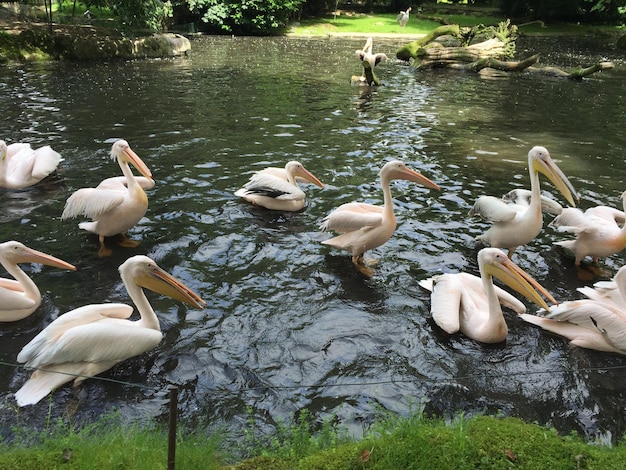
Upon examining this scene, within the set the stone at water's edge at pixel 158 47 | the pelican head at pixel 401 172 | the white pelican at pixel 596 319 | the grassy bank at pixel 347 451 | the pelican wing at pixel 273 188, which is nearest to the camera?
the grassy bank at pixel 347 451

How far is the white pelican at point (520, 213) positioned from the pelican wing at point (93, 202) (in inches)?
147

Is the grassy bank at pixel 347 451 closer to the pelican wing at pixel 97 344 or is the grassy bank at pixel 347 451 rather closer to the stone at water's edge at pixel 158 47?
the pelican wing at pixel 97 344

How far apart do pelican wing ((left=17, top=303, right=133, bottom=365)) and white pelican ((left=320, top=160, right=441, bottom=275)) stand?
7.36 feet

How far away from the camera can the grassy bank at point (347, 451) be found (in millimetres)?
2443

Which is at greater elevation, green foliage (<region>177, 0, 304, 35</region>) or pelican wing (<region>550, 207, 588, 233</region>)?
green foliage (<region>177, 0, 304, 35</region>)

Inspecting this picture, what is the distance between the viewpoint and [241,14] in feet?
87.1

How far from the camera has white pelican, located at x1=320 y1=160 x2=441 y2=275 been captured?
5.08 meters

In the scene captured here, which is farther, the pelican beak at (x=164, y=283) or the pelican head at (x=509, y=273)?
the pelican head at (x=509, y=273)

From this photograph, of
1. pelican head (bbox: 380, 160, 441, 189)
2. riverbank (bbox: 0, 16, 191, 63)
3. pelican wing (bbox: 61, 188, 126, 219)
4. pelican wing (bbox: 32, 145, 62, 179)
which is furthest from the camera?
riverbank (bbox: 0, 16, 191, 63)

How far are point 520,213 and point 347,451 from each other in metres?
3.49

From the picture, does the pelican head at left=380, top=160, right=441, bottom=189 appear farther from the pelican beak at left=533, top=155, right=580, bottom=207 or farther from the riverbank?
the riverbank

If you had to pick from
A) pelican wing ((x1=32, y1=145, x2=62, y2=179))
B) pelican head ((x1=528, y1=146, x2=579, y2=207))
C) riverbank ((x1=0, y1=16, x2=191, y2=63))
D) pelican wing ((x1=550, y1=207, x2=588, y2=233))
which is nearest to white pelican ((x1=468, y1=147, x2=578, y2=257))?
pelican head ((x1=528, y1=146, x2=579, y2=207))

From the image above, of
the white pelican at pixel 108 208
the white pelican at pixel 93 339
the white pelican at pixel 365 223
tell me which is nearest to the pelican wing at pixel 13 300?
the white pelican at pixel 93 339

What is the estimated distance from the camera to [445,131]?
33.4 ft
